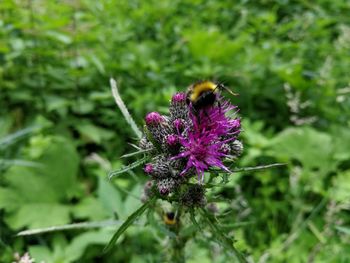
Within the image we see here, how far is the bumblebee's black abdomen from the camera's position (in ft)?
5.53

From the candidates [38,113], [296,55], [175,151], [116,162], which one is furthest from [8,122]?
[296,55]

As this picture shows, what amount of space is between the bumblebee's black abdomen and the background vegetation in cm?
127

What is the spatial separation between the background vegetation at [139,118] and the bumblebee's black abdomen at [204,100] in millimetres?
1271

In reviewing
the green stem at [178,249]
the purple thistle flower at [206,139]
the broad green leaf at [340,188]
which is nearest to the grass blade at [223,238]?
the purple thistle flower at [206,139]

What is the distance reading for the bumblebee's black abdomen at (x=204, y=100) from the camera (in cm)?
168

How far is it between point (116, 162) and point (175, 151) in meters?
2.16

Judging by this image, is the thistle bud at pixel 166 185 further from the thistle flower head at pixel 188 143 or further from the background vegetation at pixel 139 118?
the background vegetation at pixel 139 118

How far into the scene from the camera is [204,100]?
1.69 meters

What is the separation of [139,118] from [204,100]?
2265 mm

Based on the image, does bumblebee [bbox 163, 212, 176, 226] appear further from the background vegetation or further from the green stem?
the background vegetation

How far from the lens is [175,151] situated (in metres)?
1.71

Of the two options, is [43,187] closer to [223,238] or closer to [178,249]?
[178,249]

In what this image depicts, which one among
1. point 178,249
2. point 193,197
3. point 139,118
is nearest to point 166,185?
point 193,197

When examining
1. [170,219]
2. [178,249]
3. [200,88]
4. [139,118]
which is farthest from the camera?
[139,118]
